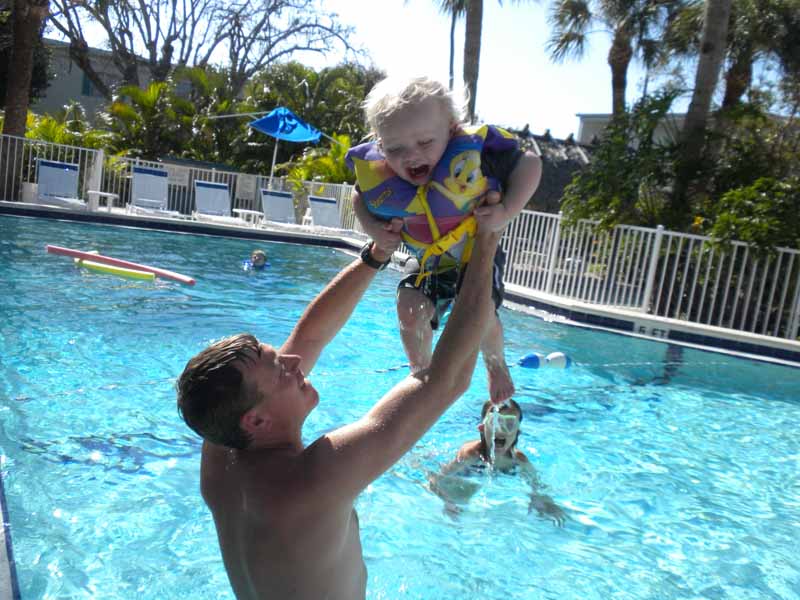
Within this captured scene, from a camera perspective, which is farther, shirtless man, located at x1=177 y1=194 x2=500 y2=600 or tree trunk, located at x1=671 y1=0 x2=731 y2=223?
tree trunk, located at x1=671 y1=0 x2=731 y2=223

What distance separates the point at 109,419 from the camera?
4.88m

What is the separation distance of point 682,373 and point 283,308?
4.99 m

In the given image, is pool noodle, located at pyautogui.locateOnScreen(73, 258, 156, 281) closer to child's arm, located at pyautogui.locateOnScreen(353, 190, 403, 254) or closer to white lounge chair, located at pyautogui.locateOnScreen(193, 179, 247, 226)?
child's arm, located at pyautogui.locateOnScreen(353, 190, 403, 254)

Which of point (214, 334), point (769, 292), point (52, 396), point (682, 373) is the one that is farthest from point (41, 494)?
point (769, 292)

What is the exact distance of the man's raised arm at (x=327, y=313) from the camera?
2416 mm

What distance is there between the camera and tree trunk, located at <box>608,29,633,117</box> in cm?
2270

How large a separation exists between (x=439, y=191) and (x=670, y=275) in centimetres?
939

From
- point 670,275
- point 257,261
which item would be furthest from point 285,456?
point 257,261

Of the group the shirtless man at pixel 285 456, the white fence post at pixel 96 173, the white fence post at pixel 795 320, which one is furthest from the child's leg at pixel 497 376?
the white fence post at pixel 96 173

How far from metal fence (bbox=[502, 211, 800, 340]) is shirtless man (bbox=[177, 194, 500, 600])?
9654mm

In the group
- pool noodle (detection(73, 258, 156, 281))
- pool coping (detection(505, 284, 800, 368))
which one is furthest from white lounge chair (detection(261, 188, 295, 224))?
pool coping (detection(505, 284, 800, 368))

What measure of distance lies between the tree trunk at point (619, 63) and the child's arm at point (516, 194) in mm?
21715

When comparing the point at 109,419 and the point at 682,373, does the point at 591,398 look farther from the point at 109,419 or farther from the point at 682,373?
the point at 109,419

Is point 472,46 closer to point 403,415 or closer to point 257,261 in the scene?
point 257,261
